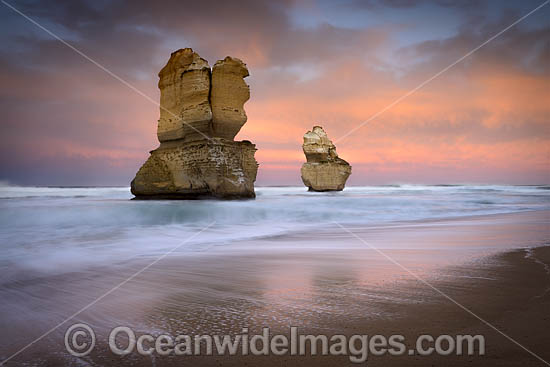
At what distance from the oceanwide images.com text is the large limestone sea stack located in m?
14.3

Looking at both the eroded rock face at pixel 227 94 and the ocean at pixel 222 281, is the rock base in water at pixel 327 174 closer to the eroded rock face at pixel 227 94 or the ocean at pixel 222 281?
the eroded rock face at pixel 227 94

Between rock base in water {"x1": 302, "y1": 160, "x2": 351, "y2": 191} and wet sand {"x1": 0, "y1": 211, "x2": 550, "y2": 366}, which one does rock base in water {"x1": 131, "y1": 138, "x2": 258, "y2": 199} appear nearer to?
wet sand {"x1": 0, "y1": 211, "x2": 550, "y2": 366}

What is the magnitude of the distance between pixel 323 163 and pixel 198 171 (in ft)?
86.5

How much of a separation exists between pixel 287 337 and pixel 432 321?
41.3 inches

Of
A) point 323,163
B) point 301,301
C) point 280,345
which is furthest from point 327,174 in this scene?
point 280,345

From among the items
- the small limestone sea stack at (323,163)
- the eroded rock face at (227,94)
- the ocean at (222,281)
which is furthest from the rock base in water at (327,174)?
the ocean at (222,281)

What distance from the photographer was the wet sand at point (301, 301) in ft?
5.94

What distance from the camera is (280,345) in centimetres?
188

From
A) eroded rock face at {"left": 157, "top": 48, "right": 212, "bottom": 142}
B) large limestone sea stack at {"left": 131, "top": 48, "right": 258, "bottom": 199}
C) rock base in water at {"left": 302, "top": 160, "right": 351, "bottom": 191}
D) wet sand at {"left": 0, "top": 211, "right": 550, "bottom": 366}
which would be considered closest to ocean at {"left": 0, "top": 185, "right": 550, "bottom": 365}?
wet sand at {"left": 0, "top": 211, "right": 550, "bottom": 366}

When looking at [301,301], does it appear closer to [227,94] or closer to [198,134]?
[198,134]

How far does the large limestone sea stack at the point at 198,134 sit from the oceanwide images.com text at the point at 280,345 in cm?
1432

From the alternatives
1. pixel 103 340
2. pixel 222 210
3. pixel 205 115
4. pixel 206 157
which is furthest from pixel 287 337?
pixel 205 115

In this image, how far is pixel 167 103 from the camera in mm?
18547

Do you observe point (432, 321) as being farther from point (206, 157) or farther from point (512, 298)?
point (206, 157)
